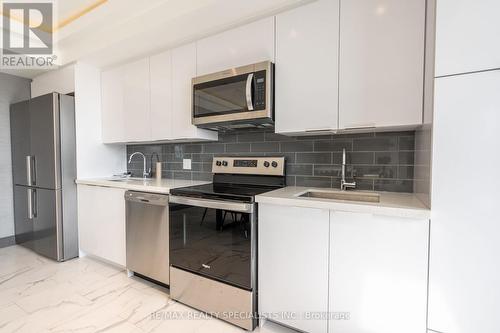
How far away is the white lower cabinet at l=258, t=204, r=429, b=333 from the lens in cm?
113

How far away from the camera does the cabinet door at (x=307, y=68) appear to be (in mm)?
1514

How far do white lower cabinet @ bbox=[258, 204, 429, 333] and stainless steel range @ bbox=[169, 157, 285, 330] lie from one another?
88 mm

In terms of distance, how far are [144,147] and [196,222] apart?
1693 millimetres

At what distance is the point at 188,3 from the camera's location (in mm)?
1759

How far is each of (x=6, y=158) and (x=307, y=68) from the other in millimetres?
3857

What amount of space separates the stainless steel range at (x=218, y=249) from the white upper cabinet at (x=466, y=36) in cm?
116

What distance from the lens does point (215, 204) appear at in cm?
160

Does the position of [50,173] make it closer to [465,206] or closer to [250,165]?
[250,165]

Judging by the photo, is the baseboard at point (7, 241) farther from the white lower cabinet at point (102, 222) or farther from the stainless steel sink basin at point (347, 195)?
the stainless steel sink basin at point (347, 195)

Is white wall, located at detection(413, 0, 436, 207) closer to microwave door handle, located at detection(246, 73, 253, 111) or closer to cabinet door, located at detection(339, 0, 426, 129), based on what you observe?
cabinet door, located at detection(339, 0, 426, 129)

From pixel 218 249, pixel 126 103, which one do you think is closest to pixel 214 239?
pixel 218 249

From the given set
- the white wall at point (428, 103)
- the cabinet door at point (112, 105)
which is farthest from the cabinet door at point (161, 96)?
the white wall at point (428, 103)

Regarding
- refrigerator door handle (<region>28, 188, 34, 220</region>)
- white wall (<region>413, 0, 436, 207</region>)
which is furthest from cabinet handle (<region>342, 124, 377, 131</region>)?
refrigerator door handle (<region>28, 188, 34, 220</region>)

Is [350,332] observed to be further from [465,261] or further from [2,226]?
[2,226]
